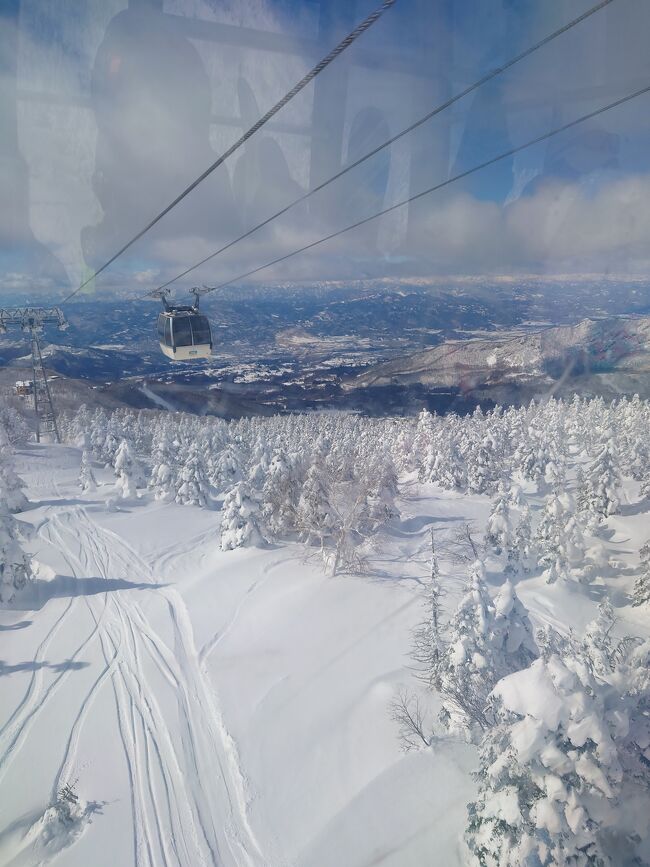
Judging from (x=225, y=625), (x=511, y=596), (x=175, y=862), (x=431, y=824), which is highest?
(x=511, y=596)

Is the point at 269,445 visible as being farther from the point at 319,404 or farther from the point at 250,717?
the point at 250,717

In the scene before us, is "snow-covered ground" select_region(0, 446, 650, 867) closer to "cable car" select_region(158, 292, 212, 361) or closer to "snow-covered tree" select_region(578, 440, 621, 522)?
"snow-covered tree" select_region(578, 440, 621, 522)

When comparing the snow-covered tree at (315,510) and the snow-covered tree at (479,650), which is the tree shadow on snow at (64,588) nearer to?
the snow-covered tree at (315,510)

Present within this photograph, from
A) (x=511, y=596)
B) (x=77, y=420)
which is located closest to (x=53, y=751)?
(x=511, y=596)

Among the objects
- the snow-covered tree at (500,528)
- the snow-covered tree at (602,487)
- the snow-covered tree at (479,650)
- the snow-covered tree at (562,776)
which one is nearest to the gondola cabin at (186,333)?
the snow-covered tree at (479,650)

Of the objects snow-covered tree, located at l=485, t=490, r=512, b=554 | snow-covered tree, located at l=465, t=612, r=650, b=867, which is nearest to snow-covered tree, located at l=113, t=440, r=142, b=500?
snow-covered tree, located at l=485, t=490, r=512, b=554

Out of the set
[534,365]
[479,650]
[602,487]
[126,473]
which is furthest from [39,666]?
[534,365]
